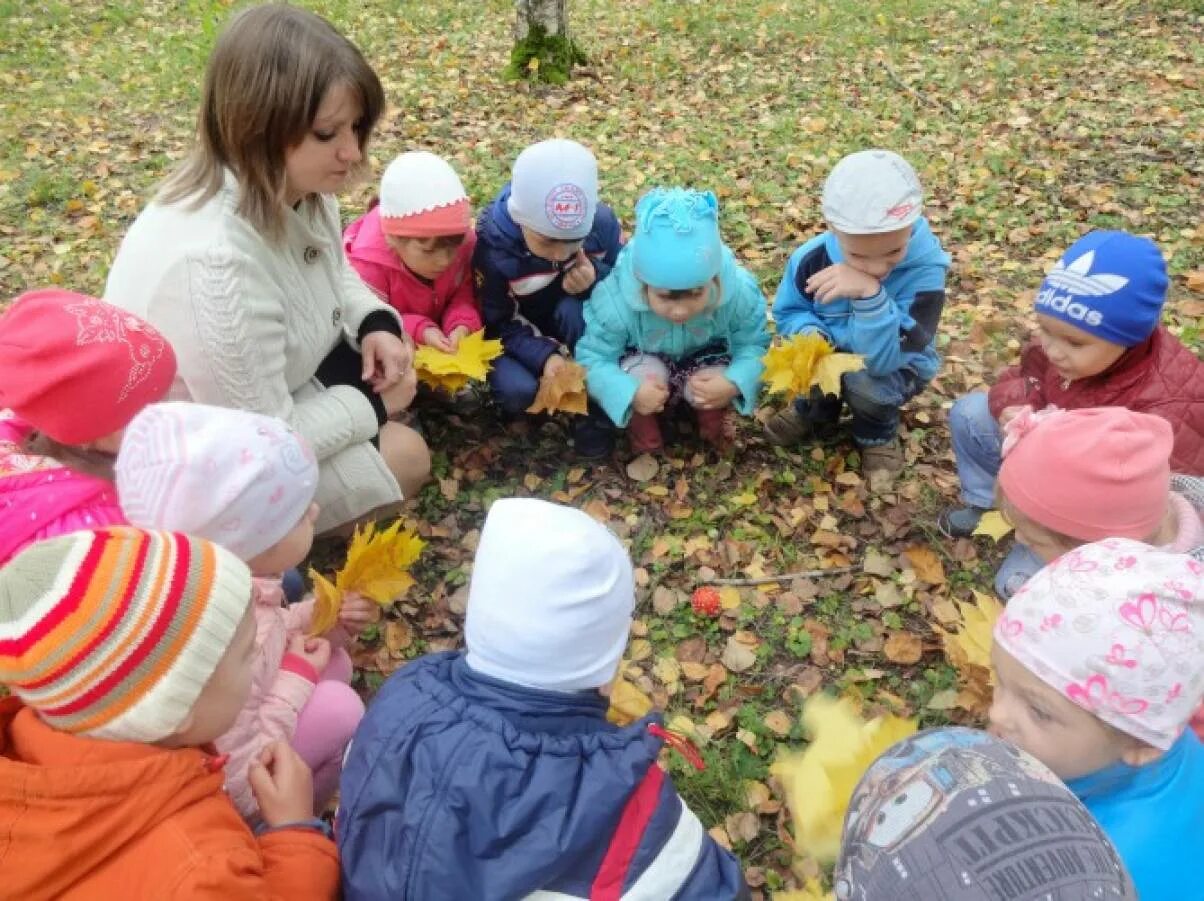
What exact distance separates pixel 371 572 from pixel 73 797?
154 cm

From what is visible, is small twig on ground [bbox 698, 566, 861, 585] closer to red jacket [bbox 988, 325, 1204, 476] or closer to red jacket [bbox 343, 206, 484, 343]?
red jacket [bbox 988, 325, 1204, 476]

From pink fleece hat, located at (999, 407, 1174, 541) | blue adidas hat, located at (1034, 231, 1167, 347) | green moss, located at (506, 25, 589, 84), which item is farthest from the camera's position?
green moss, located at (506, 25, 589, 84)

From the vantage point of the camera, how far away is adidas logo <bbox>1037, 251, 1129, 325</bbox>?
9.20 feet

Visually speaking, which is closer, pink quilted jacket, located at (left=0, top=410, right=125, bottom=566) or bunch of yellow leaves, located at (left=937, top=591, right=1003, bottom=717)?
pink quilted jacket, located at (left=0, top=410, right=125, bottom=566)

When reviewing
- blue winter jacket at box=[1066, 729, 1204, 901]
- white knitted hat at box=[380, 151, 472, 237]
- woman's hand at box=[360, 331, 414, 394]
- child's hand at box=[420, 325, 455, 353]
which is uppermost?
white knitted hat at box=[380, 151, 472, 237]

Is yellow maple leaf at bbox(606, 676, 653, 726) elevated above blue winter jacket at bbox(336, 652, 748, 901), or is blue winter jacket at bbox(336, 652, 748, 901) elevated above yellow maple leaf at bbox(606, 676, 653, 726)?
blue winter jacket at bbox(336, 652, 748, 901)

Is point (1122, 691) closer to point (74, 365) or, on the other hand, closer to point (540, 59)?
point (74, 365)

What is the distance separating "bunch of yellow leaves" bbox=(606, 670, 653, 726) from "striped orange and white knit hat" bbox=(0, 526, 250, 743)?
150 centimetres

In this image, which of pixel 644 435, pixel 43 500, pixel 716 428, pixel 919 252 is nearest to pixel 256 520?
pixel 43 500

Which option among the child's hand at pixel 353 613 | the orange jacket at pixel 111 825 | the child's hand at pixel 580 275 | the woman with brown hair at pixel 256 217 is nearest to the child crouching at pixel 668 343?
the child's hand at pixel 580 275

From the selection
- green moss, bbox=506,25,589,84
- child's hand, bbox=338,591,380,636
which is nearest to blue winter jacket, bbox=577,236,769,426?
child's hand, bbox=338,591,380,636

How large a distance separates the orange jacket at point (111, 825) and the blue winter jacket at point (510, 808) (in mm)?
251

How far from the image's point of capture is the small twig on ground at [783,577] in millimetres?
3695

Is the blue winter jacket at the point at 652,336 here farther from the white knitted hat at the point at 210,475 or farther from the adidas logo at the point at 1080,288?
the white knitted hat at the point at 210,475
